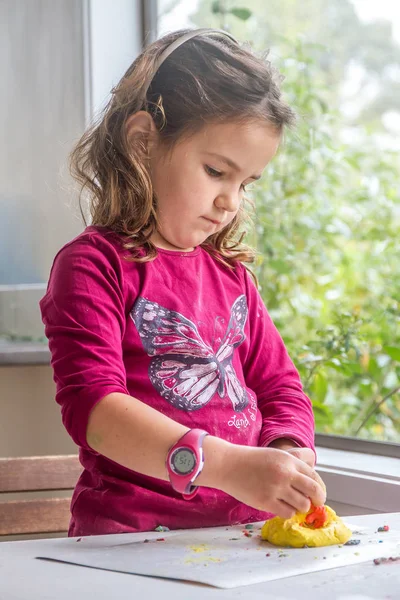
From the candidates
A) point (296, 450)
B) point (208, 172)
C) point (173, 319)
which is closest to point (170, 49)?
point (208, 172)

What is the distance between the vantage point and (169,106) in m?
1.04

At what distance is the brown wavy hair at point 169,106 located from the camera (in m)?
1.01

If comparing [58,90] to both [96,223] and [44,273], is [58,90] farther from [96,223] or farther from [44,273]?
[96,223]

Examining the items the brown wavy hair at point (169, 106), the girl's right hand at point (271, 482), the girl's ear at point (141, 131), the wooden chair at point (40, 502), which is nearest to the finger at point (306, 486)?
the girl's right hand at point (271, 482)

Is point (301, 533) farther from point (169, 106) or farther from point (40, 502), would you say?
point (40, 502)

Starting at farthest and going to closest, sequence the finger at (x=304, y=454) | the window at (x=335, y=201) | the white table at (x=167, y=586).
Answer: the window at (x=335, y=201)
the finger at (x=304, y=454)
the white table at (x=167, y=586)

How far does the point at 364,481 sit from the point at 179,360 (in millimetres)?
516

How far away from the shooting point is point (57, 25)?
1.79 metres

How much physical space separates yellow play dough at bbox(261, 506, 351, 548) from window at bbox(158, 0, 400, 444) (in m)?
0.75

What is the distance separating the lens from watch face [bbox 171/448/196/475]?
0.82 meters

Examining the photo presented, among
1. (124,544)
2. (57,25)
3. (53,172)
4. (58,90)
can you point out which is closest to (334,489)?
(124,544)

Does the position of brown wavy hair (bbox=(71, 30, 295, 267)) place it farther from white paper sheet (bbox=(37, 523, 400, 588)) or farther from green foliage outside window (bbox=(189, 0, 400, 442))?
green foliage outside window (bbox=(189, 0, 400, 442))

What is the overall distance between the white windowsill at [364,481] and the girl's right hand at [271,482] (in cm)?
49

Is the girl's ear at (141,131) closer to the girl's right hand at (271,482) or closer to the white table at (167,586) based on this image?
the girl's right hand at (271,482)
